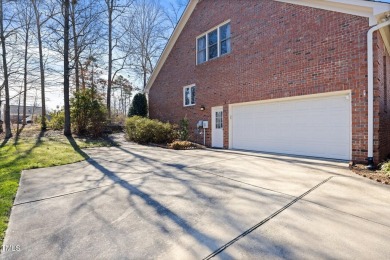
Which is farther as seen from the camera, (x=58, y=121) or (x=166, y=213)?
(x=58, y=121)

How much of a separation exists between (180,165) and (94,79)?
18596 millimetres

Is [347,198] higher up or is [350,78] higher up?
[350,78]

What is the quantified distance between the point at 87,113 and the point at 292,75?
10681 millimetres

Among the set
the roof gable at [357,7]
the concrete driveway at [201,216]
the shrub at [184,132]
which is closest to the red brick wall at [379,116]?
the roof gable at [357,7]

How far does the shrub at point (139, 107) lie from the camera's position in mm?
15956

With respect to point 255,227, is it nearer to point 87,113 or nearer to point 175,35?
point 87,113

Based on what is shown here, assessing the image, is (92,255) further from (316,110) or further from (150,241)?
(316,110)

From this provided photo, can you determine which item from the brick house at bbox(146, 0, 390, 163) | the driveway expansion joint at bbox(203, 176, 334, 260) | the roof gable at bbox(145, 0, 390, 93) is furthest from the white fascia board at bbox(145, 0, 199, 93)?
the driveway expansion joint at bbox(203, 176, 334, 260)

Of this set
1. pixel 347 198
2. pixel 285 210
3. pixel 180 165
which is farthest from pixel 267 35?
pixel 285 210

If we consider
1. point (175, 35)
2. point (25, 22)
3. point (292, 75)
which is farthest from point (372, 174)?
point (25, 22)

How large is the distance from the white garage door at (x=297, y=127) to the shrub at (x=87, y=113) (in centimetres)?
770

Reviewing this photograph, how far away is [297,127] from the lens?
24.3 feet

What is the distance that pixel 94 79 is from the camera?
2089 centimetres

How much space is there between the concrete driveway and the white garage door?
6.61 feet
